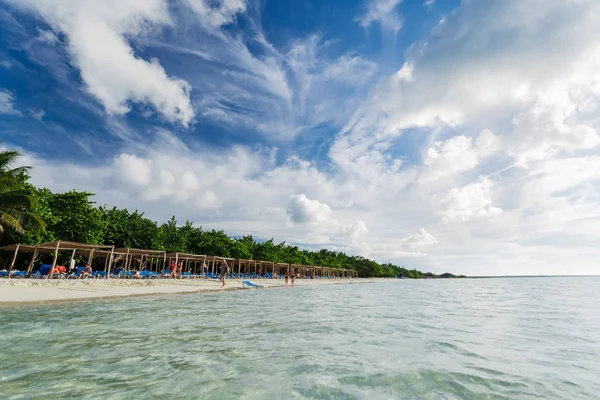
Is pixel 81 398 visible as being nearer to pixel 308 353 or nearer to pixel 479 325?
pixel 308 353

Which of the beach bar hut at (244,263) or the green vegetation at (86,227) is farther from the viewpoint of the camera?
the beach bar hut at (244,263)

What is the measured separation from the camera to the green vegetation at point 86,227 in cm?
2169

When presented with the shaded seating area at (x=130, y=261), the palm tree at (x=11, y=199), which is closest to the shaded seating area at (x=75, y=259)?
the shaded seating area at (x=130, y=261)

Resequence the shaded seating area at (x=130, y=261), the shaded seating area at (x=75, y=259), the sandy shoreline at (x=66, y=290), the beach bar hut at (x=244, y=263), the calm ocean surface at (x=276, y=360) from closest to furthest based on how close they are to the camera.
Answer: the calm ocean surface at (x=276, y=360)
the sandy shoreline at (x=66, y=290)
the shaded seating area at (x=75, y=259)
the shaded seating area at (x=130, y=261)
the beach bar hut at (x=244, y=263)

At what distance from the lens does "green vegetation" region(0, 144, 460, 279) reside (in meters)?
21.7

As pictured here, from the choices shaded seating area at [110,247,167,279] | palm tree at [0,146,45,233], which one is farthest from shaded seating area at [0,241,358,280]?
palm tree at [0,146,45,233]

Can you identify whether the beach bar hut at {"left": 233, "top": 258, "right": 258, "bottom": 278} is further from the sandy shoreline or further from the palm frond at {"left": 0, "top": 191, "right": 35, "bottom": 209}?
the palm frond at {"left": 0, "top": 191, "right": 35, "bottom": 209}

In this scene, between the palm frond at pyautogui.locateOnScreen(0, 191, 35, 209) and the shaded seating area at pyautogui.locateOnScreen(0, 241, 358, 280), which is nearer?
the palm frond at pyautogui.locateOnScreen(0, 191, 35, 209)

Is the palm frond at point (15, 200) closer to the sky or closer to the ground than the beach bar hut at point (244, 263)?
closer to the sky

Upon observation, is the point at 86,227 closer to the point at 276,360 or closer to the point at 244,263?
the point at 244,263

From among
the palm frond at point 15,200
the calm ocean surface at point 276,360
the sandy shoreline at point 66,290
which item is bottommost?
the calm ocean surface at point 276,360

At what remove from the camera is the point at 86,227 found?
3164 cm

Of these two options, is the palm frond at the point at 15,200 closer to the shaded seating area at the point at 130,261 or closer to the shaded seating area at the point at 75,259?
the shaded seating area at the point at 75,259

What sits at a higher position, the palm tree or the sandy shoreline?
the palm tree
